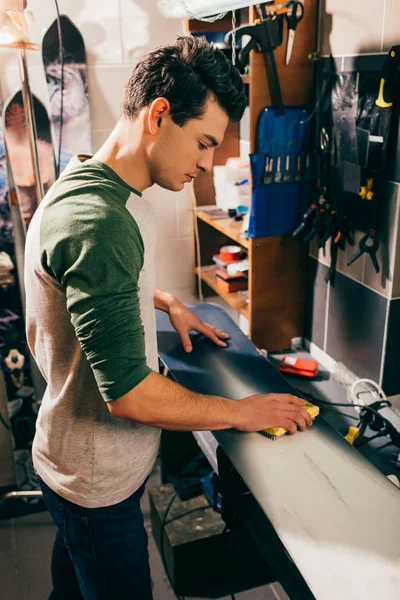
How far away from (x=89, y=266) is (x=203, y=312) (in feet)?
3.18

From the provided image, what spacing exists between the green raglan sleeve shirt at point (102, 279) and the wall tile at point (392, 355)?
89cm

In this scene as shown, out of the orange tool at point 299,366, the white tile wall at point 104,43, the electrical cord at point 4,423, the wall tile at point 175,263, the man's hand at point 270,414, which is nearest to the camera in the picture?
the man's hand at point 270,414

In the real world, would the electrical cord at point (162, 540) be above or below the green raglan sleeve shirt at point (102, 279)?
below

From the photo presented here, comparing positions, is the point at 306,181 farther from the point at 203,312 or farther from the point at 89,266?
the point at 89,266

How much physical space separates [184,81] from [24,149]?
1.32 metres

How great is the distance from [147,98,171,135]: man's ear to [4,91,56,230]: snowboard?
1218mm

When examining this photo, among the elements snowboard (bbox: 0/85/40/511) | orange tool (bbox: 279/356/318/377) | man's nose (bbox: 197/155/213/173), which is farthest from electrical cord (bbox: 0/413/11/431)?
man's nose (bbox: 197/155/213/173)

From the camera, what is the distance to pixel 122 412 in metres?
0.97

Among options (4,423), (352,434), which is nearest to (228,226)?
(352,434)

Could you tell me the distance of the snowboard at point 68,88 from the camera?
208cm

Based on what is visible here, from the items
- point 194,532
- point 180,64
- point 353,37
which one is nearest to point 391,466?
point 194,532

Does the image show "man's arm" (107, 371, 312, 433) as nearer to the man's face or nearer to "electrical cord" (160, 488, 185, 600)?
the man's face

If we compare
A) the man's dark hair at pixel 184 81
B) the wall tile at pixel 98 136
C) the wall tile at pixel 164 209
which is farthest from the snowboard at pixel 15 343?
the man's dark hair at pixel 184 81

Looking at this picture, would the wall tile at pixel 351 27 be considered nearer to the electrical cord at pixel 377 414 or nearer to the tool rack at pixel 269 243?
the tool rack at pixel 269 243
